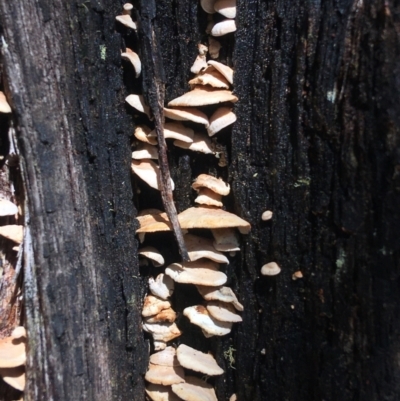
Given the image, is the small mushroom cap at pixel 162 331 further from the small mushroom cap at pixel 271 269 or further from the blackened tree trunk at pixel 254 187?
the small mushroom cap at pixel 271 269

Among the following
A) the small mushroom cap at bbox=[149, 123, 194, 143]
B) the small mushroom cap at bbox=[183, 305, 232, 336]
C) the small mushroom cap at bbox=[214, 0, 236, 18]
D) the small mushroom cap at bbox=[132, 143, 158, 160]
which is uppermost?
the small mushroom cap at bbox=[214, 0, 236, 18]

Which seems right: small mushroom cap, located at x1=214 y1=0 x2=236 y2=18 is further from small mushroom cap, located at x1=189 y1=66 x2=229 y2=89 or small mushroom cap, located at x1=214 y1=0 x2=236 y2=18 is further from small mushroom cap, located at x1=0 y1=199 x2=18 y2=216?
small mushroom cap, located at x1=0 y1=199 x2=18 y2=216

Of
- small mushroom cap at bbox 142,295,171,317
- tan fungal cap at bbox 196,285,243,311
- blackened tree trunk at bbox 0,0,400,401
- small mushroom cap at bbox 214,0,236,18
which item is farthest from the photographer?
small mushroom cap at bbox 142,295,171,317

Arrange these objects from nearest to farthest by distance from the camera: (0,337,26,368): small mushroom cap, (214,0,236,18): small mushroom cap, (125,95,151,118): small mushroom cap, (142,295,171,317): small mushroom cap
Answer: (0,337,26,368): small mushroom cap, (214,0,236,18): small mushroom cap, (125,95,151,118): small mushroom cap, (142,295,171,317): small mushroom cap

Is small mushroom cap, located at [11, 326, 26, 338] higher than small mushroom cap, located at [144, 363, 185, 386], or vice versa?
small mushroom cap, located at [11, 326, 26, 338]

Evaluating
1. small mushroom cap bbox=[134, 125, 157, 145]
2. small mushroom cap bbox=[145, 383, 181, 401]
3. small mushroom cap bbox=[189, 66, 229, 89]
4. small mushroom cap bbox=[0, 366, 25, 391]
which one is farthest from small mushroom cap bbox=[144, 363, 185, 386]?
small mushroom cap bbox=[189, 66, 229, 89]

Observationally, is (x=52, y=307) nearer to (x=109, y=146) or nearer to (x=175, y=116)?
(x=109, y=146)

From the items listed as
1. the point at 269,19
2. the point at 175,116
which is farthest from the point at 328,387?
the point at 269,19
